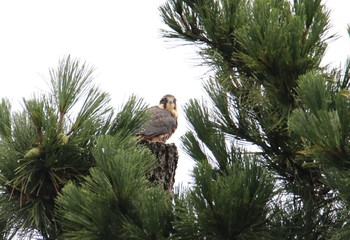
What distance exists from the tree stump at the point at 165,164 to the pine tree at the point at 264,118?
599mm

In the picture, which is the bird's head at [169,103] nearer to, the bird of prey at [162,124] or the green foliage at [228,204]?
the bird of prey at [162,124]

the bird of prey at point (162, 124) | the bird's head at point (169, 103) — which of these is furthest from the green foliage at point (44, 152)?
the bird's head at point (169, 103)

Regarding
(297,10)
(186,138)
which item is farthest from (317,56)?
(186,138)

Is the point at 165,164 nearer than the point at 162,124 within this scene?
Yes

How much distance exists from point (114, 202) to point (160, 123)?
4.27 meters

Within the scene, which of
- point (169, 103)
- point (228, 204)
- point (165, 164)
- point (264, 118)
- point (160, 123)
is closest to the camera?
point (228, 204)

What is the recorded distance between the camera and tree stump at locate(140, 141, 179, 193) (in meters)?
5.71

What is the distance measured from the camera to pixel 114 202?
466cm

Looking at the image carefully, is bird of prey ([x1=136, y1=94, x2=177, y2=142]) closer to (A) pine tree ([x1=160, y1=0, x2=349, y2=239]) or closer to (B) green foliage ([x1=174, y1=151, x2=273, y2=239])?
(A) pine tree ([x1=160, y1=0, x2=349, y2=239])

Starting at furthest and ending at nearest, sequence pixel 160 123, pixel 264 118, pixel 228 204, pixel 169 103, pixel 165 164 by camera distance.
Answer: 1. pixel 169 103
2. pixel 160 123
3. pixel 165 164
4. pixel 264 118
5. pixel 228 204

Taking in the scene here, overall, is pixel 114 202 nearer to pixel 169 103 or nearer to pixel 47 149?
pixel 47 149

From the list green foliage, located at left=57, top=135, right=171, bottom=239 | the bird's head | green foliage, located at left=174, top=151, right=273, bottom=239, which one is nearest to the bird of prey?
the bird's head

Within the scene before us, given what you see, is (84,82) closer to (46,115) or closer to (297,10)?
(46,115)

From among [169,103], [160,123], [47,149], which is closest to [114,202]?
[47,149]
